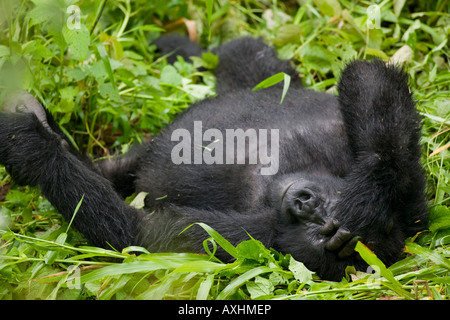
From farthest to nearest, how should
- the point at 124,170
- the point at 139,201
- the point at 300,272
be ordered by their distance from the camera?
the point at 124,170 < the point at 139,201 < the point at 300,272

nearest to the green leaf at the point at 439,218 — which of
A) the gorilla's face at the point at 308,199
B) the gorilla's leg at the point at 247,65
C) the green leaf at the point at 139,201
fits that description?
the gorilla's face at the point at 308,199

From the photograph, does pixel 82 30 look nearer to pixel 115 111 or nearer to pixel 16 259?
pixel 115 111

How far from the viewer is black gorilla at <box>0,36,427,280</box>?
212 centimetres

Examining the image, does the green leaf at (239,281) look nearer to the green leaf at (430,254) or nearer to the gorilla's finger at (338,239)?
the gorilla's finger at (338,239)

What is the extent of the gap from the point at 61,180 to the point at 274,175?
938 millimetres

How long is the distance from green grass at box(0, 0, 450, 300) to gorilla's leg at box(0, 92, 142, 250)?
0.12m

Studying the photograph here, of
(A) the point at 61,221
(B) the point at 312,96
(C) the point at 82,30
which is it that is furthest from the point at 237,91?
(A) the point at 61,221

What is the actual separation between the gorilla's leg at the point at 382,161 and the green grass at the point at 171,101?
0.14 metres

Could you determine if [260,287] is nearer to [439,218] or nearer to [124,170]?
[439,218]

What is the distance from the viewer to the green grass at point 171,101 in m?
2.02

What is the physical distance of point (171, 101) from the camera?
3.29 metres

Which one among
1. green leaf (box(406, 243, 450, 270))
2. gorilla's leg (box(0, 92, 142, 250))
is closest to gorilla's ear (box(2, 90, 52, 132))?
gorilla's leg (box(0, 92, 142, 250))

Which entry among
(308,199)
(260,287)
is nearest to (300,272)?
(260,287)

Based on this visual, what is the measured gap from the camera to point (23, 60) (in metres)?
2.59
